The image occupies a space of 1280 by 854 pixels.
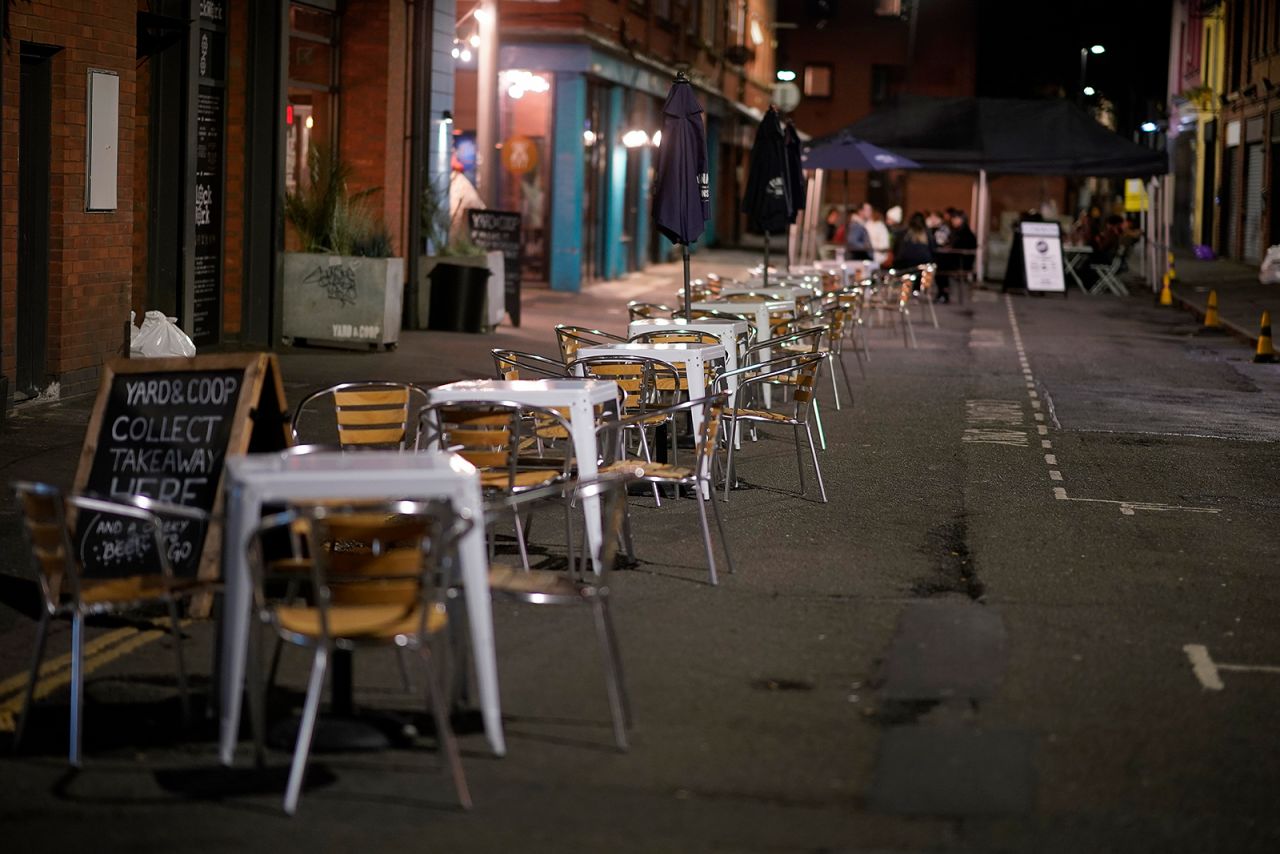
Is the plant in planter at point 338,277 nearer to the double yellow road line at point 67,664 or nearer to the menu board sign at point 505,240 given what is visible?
the menu board sign at point 505,240

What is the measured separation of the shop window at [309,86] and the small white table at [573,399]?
37.6 feet

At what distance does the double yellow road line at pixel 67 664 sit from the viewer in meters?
5.94

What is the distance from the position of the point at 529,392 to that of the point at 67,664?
228 cm

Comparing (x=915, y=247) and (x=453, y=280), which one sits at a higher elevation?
(x=915, y=247)

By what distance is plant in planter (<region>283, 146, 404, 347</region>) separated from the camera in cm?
1775

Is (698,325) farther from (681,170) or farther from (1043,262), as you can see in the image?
(1043,262)

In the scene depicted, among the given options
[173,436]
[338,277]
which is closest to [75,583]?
[173,436]

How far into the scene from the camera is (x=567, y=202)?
2905 centimetres

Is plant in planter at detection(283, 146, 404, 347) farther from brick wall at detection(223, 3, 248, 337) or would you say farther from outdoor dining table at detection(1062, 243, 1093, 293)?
outdoor dining table at detection(1062, 243, 1093, 293)

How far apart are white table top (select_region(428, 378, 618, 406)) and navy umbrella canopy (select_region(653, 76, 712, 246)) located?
192 inches

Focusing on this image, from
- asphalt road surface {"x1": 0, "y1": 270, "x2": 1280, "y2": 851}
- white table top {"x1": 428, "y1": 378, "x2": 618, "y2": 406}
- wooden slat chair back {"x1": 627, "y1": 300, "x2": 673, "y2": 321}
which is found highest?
wooden slat chair back {"x1": 627, "y1": 300, "x2": 673, "y2": 321}

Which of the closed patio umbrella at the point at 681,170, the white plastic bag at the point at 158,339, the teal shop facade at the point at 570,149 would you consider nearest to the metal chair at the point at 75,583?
the closed patio umbrella at the point at 681,170

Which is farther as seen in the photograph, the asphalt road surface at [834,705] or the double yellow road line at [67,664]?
the double yellow road line at [67,664]

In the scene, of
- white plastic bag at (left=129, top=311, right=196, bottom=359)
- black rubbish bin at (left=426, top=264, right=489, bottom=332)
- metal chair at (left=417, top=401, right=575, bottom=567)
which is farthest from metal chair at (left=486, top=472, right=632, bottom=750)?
black rubbish bin at (left=426, top=264, right=489, bottom=332)
